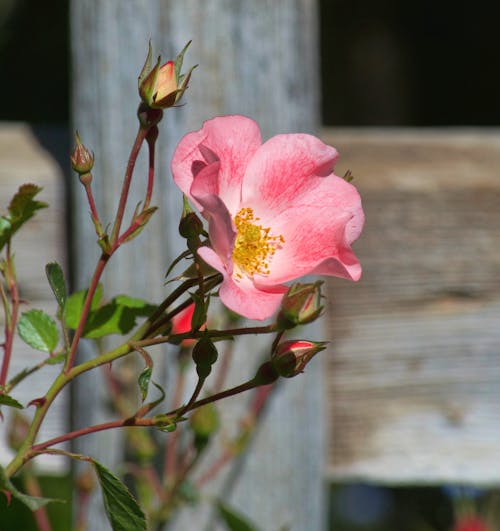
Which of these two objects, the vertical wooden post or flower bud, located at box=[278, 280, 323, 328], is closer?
flower bud, located at box=[278, 280, 323, 328]

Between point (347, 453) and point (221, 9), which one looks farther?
point (347, 453)

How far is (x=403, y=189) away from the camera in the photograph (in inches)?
41.8

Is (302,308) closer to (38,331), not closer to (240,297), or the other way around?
(240,297)

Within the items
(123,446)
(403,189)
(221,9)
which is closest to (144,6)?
(221,9)

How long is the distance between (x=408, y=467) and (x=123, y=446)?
331 millimetres

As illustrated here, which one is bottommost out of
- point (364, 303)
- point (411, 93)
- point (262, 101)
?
point (411, 93)

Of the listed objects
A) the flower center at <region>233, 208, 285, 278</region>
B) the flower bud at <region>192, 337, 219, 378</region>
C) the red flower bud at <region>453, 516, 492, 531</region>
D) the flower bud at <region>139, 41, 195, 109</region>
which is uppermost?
the flower bud at <region>139, 41, 195, 109</region>

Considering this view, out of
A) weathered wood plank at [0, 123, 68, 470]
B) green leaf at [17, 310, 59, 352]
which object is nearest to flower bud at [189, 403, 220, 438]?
weathered wood plank at [0, 123, 68, 470]

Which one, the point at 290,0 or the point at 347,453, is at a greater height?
the point at 290,0

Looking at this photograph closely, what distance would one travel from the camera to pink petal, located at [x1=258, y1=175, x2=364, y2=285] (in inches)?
18.7

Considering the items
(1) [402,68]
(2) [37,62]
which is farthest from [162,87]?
(1) [402,68]

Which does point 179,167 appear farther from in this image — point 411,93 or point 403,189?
point 411,93

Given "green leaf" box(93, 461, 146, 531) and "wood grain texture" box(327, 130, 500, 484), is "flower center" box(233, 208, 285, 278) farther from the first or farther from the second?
"wood grain texture" box(327, 130, 500, 484)

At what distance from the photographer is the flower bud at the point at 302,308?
44 cm
